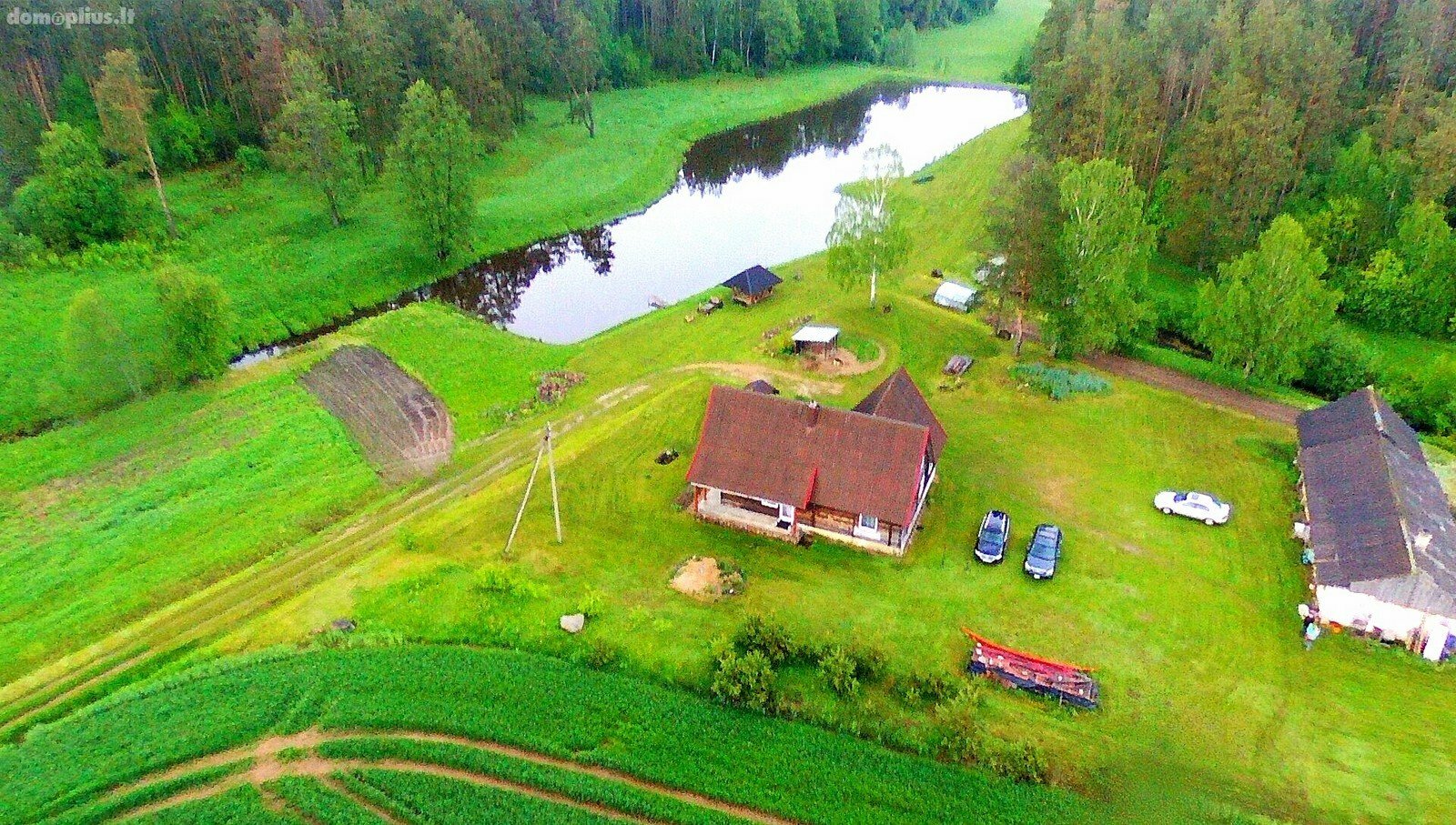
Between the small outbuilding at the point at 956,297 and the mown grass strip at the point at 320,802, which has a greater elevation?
the small outbuilding at the point at 956,297

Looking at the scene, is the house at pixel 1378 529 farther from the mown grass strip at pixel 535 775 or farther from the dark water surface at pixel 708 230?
the dark water surface at pixel 708 230

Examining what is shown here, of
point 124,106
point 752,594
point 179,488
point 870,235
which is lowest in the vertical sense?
point 752,594

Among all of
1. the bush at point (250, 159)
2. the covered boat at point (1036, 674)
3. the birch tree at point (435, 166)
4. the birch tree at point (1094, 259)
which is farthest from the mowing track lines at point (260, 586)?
the bush at point (250, 159)

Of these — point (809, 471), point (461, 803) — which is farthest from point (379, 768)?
point (809, 471)

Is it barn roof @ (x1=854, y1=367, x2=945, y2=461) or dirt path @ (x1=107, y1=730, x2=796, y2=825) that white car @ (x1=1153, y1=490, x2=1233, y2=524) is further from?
dirt path @ (x1=107, y1=730, x2=796, y2=825)

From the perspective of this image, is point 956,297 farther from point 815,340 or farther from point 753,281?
point 753,281

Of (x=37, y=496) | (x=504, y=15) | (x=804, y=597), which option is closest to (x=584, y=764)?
(x=804, y=597)

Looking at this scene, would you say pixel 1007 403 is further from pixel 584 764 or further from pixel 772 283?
pixel 584 764
